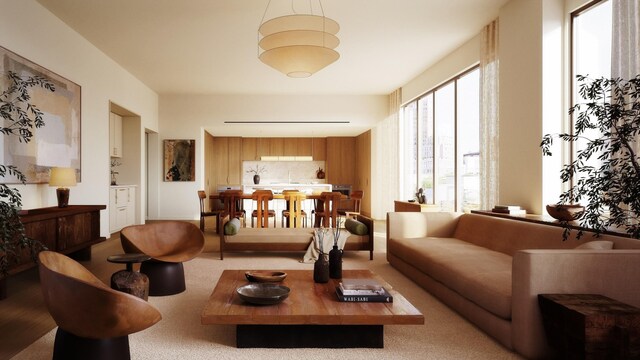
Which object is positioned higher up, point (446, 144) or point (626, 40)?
point (626, 40)

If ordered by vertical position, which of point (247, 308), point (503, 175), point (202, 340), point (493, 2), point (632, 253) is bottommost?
point (202, 340)

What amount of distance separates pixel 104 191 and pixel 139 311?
18.6 feet

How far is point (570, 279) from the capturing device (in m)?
2.39

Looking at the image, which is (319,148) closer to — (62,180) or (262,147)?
(262,147)

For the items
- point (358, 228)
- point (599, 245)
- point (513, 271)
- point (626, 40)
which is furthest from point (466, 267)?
point (626, 40)

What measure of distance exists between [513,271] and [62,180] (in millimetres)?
→ 4889

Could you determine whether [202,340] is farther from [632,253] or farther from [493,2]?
[493,2]

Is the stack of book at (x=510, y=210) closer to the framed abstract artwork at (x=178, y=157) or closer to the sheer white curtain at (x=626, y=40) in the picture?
the sheer white curtain at (x=626, y=40)

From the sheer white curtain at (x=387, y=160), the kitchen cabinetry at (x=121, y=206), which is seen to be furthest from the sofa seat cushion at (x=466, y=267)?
the kitchen cabinetry at (x=121, y=206)

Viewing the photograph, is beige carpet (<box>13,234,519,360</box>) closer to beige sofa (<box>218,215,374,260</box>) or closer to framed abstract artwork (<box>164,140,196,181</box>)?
beige sofa (<box>218,215,374,260</box>)

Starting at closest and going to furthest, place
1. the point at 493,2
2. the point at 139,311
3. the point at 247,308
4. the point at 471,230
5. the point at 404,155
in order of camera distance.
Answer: the point at 139,311 < the point at 247,308 < the point at 471,230 < the point at 493,2 < the point at 404,155

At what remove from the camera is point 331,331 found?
2648 millimetres

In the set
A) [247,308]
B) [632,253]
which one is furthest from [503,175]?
[247,308]

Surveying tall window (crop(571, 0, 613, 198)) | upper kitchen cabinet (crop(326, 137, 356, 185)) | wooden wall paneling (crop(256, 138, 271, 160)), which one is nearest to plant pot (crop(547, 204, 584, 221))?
tall window (crop(571, 0, 613, 198))
